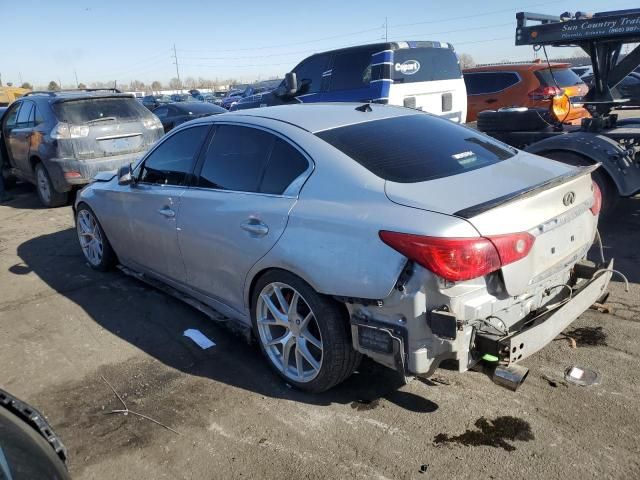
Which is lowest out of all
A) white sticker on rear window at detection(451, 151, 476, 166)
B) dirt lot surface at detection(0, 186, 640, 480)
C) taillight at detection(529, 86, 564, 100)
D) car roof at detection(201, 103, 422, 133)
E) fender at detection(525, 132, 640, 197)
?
dirt lot surface at detection(0, 186, 640, 480)

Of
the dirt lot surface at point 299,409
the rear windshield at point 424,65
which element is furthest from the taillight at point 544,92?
the dirt lot surface at point 299,409

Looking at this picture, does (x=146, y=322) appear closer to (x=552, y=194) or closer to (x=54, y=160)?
(x=552, y=194)

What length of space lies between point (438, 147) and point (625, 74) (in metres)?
3.54

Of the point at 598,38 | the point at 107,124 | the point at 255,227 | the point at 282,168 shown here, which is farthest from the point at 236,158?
the point at 107,124

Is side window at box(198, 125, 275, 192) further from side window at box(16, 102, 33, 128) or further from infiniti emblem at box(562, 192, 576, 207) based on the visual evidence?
side window at box(16, 102, 33, 128)

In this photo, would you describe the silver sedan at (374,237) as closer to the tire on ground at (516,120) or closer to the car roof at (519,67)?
the tire on ground at (516,120)

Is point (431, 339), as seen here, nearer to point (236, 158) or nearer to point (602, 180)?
point (236, 158)

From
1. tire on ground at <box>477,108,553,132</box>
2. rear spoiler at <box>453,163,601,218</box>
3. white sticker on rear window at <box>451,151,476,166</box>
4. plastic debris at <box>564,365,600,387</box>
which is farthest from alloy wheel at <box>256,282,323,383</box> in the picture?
tire on ground at <box>477,108,553,132</box>

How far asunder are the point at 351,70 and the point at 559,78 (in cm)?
476

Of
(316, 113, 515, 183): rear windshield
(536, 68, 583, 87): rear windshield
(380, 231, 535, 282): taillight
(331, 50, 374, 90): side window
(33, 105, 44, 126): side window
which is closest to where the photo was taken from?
(380, 231, 535, 282): taillight

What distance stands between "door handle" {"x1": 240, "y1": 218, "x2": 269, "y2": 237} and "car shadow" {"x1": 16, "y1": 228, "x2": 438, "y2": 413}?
3.04ft

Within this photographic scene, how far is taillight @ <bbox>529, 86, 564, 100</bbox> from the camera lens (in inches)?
400

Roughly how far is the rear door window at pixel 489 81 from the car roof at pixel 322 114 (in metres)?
7.84

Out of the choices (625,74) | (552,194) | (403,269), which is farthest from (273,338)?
(625,74)
